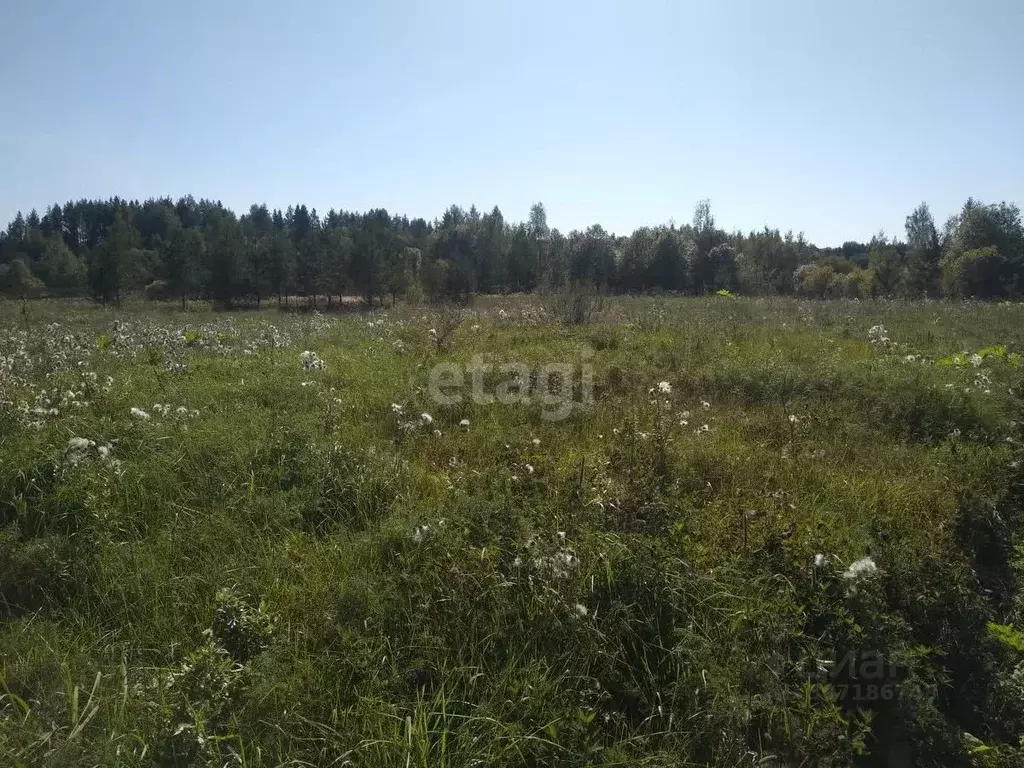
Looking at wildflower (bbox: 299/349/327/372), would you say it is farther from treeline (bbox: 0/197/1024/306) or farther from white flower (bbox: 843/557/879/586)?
treeline (bbox: 0/197/1024/306)

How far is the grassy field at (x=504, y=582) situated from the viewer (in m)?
2.22

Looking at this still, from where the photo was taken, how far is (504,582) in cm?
278

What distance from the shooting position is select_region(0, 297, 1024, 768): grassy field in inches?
87.4

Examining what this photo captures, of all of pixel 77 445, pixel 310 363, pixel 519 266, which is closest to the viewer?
pixel 77 445

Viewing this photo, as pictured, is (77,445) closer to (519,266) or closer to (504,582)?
(504,582)

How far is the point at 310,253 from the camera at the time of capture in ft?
157

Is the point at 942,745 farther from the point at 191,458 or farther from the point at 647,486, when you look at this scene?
the point at 191,458

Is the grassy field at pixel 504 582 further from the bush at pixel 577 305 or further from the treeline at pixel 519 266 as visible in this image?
the treeline at pixel 519 266

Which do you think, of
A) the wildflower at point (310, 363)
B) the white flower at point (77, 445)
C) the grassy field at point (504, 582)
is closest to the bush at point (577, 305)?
the wildflower at point (310, 363)

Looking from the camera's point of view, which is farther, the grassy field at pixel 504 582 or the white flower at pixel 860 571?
the white flower at pixel 860 571

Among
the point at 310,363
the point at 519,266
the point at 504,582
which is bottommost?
the point at 504,582

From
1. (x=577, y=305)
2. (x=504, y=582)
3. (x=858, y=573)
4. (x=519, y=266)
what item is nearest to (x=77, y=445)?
(x=504, y=582)

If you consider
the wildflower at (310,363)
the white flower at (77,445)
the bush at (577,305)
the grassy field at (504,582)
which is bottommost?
the grassy field at (504,582)

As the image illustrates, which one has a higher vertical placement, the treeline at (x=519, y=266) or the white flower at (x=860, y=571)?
the treeline at (x=519, y=266)
